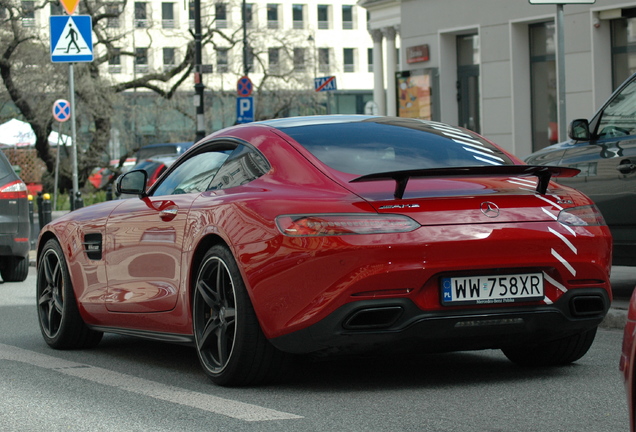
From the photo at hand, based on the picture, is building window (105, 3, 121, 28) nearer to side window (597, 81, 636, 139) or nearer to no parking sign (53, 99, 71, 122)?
no parking sign (53, 99, 71, 122)

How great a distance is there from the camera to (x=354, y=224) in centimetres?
545

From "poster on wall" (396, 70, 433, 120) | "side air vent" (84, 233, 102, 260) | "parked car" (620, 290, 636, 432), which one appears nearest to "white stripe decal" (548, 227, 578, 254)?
"parked car" (620, 290, 636, 432)

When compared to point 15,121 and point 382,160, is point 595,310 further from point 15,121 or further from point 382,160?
point 15,121

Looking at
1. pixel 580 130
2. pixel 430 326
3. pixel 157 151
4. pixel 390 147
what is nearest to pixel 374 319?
pixel 430 326

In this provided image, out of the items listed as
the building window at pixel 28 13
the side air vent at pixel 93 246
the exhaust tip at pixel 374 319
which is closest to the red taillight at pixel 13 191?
the side air vent at pixel 93 246

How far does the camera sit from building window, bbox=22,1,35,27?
37625 mm

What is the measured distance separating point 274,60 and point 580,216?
1796 inches

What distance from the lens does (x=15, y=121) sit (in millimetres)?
37469

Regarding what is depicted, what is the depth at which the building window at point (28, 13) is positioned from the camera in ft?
123

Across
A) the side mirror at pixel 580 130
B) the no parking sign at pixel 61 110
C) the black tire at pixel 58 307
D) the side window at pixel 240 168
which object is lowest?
the black tire at pixel 58 307

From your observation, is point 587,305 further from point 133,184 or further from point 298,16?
point 298,16

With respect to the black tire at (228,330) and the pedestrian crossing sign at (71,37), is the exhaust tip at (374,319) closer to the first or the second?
the black tire at (228,330)

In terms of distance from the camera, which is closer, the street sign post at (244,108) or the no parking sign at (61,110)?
the no parking sign at (61,110)

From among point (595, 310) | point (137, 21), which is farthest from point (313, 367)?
point (137, 21)
